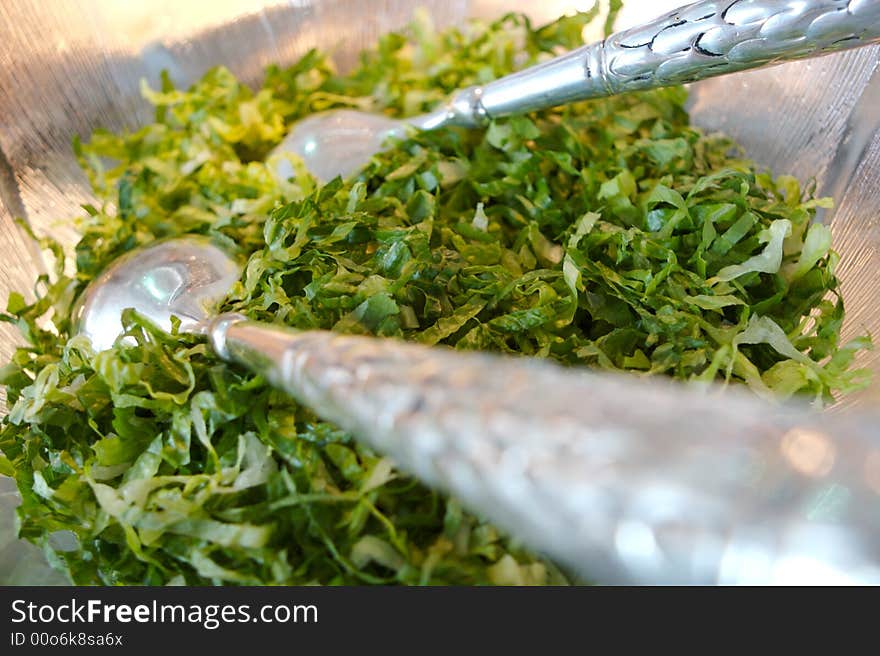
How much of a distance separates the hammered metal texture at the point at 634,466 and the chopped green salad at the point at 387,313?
0.12 meters

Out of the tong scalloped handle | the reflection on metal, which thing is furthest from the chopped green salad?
the reflection on metal

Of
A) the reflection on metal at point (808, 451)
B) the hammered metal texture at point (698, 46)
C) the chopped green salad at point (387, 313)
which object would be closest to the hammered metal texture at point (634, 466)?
the reflection on metal at point (808, 451)

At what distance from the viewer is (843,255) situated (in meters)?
0.80

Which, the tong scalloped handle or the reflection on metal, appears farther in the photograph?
the tong scalloped handle

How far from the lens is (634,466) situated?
1.19ft

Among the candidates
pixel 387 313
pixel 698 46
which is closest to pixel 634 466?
pixel 387 313

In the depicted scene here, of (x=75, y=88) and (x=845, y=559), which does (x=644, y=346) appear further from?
(x=75, y=88)

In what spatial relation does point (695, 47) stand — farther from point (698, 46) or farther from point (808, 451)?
point (808, 451)

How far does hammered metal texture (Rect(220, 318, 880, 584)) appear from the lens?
13.4 inches

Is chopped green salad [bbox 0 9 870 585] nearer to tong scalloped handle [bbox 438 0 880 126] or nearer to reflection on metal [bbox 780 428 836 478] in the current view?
tong scalloped handle [bbox 438 0 880 126]

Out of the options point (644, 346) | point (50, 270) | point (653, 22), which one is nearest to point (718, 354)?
point (644, 346)

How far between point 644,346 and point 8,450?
0.65 m

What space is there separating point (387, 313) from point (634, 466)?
1.13 ft

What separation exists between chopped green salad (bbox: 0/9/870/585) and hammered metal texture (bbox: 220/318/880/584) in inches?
4.8
